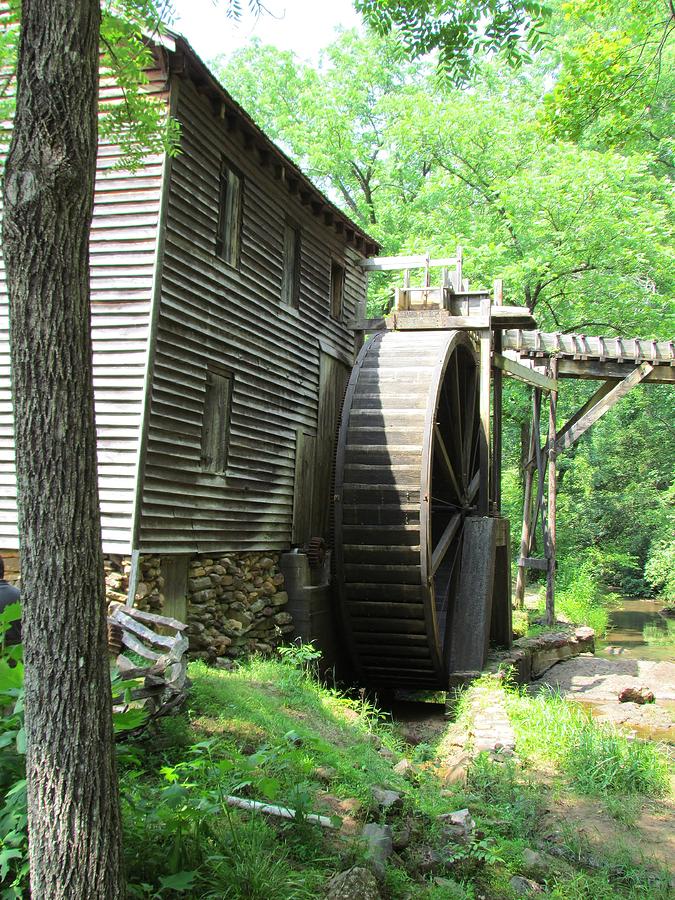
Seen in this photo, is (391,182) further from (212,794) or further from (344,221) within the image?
(212,794)

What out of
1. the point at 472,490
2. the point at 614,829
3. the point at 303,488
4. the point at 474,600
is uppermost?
the point at 472,490

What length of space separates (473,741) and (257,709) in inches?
74.1

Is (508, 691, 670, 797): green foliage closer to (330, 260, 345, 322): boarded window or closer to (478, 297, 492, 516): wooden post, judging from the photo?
(478, 297, 492, 516): wooden post

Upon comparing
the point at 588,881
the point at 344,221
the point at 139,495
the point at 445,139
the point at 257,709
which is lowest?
the point at 588,881

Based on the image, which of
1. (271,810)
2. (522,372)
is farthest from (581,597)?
(271,810)

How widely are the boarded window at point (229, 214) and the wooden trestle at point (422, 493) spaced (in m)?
2.15

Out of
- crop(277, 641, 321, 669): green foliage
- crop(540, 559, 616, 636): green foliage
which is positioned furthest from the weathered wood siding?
crop(540, 559, 616, 636): green foliage

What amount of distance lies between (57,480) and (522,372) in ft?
36.7

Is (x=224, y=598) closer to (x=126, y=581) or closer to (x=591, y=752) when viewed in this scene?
(x=126, y=581)

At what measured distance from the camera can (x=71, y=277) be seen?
2.74m

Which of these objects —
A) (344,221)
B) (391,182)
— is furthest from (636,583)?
(344,221)

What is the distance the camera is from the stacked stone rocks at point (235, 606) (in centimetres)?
865

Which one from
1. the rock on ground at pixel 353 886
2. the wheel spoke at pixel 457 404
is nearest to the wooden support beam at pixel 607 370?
the wheel spoke at pixel 457 404

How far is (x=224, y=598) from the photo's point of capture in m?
9.20
